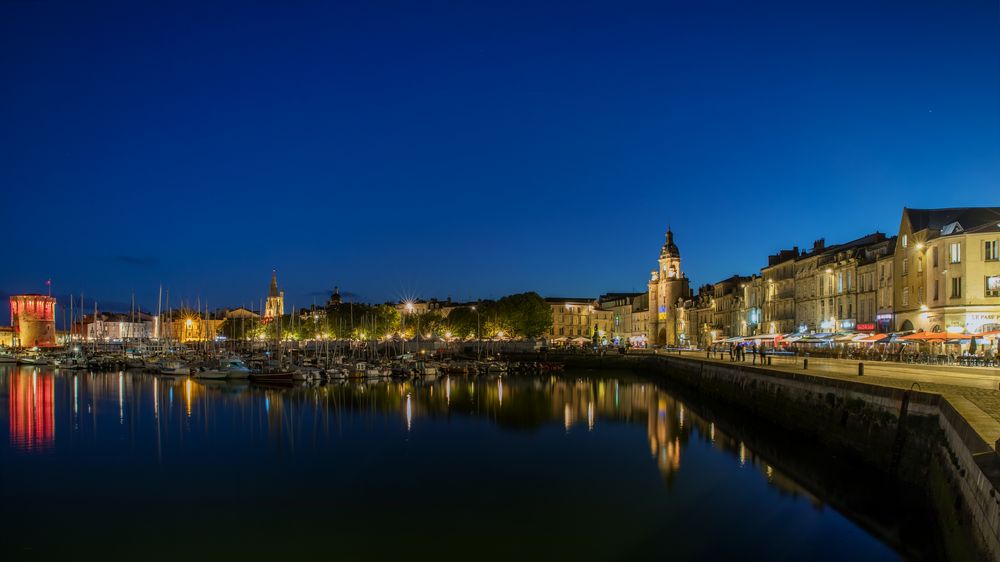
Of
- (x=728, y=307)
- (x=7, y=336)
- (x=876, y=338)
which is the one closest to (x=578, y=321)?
(x=728, y=307)

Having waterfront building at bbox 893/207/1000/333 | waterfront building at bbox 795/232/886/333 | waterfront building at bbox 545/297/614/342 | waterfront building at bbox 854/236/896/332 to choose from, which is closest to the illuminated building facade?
waterfront building at bbox 545/297/614/342

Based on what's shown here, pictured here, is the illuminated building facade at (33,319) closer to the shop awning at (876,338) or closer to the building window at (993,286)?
the shop awning at (876,338)

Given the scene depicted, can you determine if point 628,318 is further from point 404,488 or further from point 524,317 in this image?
point 404,488

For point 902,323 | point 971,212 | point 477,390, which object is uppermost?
point 971,212

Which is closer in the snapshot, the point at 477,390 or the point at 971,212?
the point at 971,212

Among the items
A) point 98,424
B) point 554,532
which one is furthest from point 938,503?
point 98,424

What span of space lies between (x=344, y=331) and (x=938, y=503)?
13507cm

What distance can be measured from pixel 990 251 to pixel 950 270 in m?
2.40

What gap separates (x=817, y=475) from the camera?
81.8 ft

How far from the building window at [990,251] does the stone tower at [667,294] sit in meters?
79.2

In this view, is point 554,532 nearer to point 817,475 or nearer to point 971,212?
point 817,475

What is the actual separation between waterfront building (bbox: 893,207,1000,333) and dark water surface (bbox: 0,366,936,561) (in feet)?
58.7

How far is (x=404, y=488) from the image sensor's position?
24.8 meters

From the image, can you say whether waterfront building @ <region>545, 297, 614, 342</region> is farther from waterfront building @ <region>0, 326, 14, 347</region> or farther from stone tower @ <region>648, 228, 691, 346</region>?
waterfront building @ <region>0, 326, 14, 347</region>
